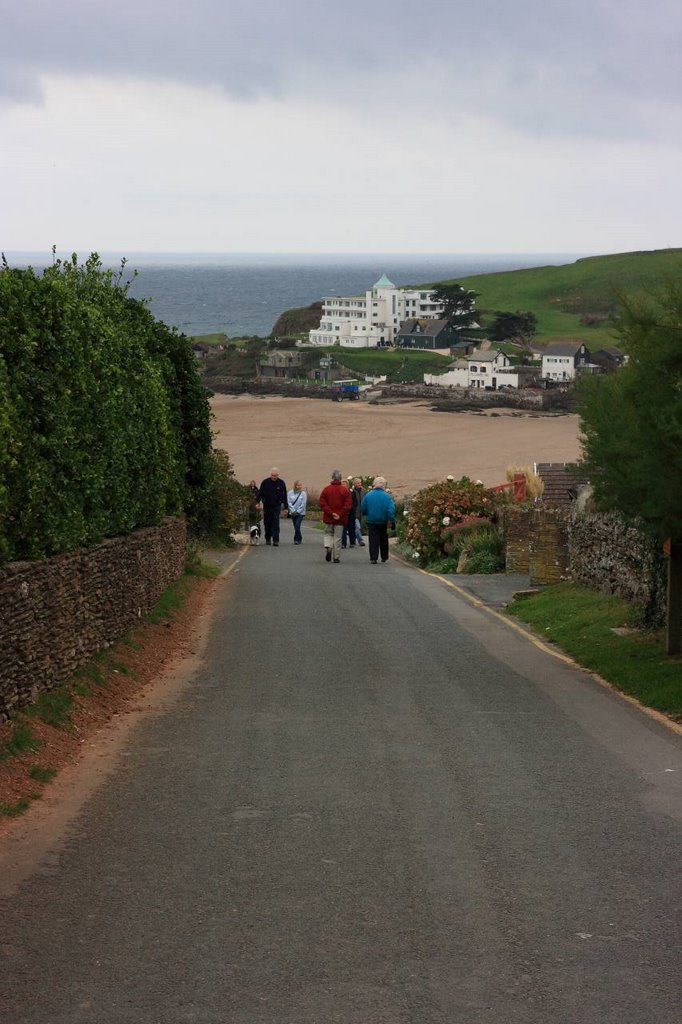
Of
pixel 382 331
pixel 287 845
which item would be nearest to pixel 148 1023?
pixel 287 845

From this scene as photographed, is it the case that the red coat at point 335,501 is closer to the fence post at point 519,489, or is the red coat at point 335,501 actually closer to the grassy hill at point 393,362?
the fence post at point 519,489

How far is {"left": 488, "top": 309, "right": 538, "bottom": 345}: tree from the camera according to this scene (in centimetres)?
15475

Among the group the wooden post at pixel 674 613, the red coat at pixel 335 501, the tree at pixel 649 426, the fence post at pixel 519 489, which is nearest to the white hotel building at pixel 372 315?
the fence post at pixel 519 489

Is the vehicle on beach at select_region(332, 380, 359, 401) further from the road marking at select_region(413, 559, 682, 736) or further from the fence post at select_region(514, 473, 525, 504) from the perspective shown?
the road marking at select_region(413, 559, 682, 736)

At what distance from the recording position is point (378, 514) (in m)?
27.6

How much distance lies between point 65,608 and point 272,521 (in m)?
21.3

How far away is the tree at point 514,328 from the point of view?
155m

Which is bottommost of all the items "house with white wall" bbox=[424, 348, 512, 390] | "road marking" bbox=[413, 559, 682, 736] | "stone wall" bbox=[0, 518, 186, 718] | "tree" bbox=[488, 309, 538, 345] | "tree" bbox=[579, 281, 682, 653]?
"road marking" bbox=[413, 559, 682, 736]

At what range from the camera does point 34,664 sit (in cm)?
1098

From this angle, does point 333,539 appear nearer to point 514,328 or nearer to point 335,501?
point 335,501

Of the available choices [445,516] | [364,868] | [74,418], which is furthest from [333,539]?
[364,868]

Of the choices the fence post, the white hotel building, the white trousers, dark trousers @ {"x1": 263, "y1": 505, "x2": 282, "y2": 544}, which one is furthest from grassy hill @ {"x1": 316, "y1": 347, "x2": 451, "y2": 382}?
the white trousers

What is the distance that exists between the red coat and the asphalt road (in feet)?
45.1

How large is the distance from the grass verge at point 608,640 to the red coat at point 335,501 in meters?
6.05
